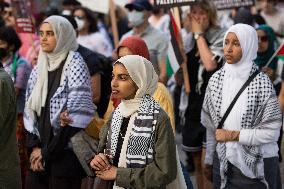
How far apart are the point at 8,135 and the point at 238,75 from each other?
1813mm

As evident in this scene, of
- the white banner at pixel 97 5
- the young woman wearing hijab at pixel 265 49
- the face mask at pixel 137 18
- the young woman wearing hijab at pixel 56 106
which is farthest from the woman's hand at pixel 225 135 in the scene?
the white banner at pixel 97 5

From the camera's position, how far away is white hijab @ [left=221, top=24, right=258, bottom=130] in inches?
224

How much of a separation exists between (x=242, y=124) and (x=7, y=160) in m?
1.77

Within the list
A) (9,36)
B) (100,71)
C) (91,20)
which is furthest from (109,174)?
(91,20)

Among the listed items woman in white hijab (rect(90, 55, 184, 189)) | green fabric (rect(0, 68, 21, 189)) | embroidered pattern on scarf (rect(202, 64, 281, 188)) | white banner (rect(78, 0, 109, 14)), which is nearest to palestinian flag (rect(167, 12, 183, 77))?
embroidered pattern on scarf (rect(202, 64, 281, 188))

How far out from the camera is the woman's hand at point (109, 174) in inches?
181

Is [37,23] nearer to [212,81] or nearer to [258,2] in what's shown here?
[258,2]

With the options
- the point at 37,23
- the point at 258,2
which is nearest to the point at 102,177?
the point at 37,23

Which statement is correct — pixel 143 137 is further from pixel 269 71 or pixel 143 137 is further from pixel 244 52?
pixel 269 71

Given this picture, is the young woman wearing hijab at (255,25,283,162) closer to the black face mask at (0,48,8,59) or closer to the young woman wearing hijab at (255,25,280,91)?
the young woman wearing hijab at (255,25,280,91)

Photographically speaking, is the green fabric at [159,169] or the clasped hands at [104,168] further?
the clasped hands at [104,168]

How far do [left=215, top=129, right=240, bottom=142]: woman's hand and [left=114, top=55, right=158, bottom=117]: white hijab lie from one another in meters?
1.15

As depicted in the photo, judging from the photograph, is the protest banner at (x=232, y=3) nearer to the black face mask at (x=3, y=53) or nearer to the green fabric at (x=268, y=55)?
the green fabric at (x=268, y=55)

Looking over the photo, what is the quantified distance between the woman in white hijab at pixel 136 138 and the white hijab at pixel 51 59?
4.85 feet
